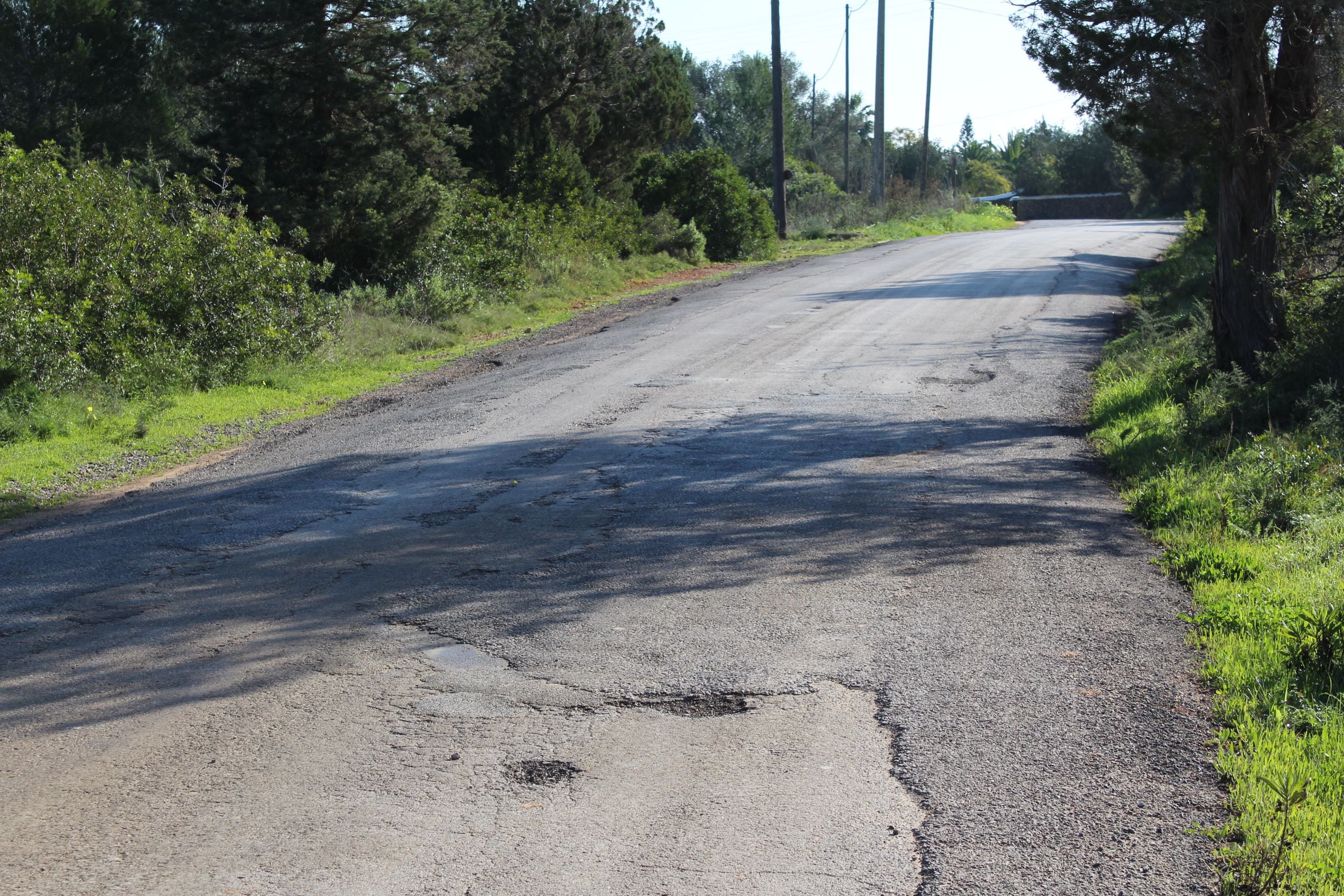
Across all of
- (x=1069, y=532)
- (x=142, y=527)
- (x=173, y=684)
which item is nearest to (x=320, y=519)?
(x=142, y=527)

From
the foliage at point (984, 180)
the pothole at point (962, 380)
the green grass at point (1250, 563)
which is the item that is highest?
the foliage at point (984, 180)

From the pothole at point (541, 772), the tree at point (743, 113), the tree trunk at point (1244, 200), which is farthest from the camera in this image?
the tree at point (743, 113)

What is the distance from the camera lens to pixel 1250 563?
19.9ft

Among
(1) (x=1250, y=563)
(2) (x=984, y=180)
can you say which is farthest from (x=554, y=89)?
(2) (x=984, y=180)

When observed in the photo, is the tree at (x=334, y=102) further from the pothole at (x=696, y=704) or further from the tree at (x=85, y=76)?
the pothole at (x=696, y=704)

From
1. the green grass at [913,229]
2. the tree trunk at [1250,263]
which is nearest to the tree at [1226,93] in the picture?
the tree trunk at [1250,263]

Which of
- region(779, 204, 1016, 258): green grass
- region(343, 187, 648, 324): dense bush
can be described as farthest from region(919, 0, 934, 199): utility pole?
region(343, 187, 648, 324): dense bush

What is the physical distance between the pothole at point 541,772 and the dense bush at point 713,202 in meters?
28.5

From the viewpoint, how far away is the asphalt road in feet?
11.5

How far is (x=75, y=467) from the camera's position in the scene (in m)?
9.41

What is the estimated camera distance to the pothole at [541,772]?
13.0 ft

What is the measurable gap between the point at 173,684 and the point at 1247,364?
924cm

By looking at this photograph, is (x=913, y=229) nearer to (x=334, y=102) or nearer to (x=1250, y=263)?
(x=334, y=102)

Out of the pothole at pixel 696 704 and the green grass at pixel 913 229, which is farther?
the green grass at pixel 913 229
